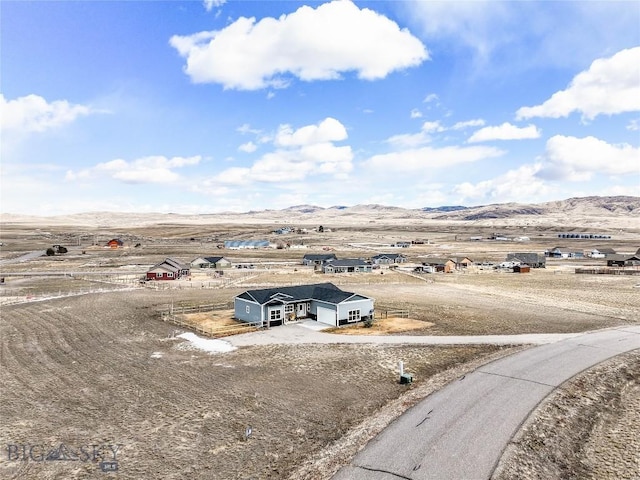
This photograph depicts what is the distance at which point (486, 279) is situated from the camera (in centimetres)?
8662

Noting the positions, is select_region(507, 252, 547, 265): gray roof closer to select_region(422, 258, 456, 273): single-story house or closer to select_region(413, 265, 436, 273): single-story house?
select_region(422, 258, 456, 273): single-story house

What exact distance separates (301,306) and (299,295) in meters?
1.42

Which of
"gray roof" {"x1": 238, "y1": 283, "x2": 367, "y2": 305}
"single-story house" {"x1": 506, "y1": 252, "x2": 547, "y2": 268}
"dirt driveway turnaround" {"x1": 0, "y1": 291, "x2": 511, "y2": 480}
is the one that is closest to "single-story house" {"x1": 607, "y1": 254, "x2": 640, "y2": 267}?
"single-story house" {"x1": 506, "y1": 252, "x2": 547, "y2": 268}

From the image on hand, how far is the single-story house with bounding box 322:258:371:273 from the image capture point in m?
98.6

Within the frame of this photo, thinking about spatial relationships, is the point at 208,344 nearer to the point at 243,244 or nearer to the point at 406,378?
the point at 406,378

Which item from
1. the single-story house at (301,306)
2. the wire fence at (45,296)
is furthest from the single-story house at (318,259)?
the single-story house at (301,306)

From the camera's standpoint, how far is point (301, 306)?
49.9 metres

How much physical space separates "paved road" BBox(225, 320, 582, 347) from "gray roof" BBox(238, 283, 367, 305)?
4.56 metres

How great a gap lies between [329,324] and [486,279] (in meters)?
51.5

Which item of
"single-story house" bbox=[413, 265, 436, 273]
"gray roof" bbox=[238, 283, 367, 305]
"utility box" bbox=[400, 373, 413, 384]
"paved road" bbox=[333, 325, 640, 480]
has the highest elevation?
"gray roof" bbox=[238, 283, 367, 305]

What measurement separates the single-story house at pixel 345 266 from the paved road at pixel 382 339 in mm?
54914

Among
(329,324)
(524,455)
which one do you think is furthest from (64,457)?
(329,324)

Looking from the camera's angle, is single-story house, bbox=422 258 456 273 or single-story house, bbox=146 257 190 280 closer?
single-story house, bbox=146 257 190 280

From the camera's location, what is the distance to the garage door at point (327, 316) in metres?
46.8
